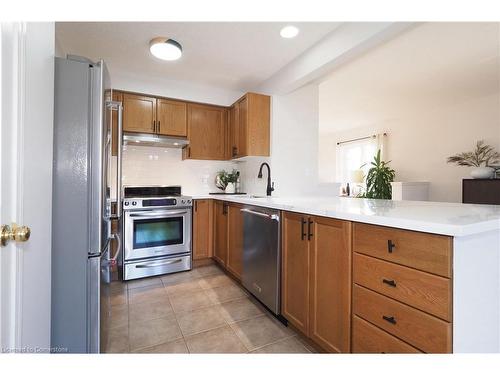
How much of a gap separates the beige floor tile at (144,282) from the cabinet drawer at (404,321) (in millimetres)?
2126

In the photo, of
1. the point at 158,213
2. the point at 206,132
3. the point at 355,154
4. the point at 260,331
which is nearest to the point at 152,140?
the point at 206,132

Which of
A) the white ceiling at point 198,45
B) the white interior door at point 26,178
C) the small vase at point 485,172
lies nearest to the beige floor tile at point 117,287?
the white interior door at point 26,178

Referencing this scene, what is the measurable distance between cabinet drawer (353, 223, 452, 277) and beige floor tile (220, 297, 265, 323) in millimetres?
1183

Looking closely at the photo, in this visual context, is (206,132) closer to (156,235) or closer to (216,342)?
(156,235)

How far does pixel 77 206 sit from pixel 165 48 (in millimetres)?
1743

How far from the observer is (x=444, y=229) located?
32.6 inches

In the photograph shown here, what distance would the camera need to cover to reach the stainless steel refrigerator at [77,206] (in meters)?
1.23

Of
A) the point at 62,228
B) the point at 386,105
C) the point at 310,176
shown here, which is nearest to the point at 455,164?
the point at 386,105

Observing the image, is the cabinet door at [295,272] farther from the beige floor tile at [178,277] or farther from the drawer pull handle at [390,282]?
the beige floor tile at [178,277]

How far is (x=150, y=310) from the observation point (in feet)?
6.56

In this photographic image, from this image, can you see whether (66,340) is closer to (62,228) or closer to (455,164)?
(62,228)

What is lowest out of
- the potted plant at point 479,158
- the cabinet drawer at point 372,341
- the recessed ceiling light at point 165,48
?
the cabinet drawer at point 372,341

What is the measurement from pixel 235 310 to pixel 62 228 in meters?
1.43

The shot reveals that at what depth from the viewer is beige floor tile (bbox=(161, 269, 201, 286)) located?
2.60m
